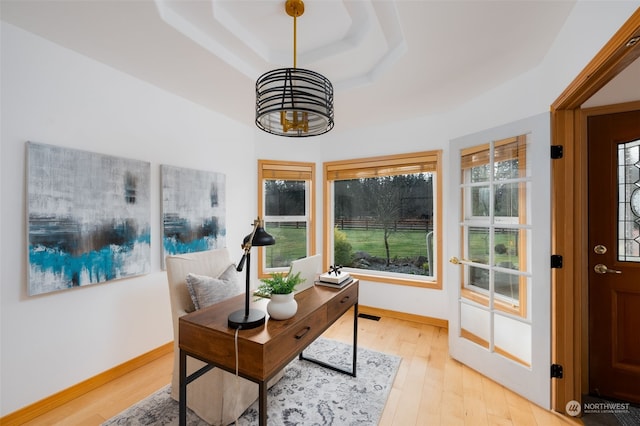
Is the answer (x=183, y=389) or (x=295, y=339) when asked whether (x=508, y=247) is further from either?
(x=183, y=389)

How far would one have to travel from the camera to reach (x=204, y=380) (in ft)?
5.52

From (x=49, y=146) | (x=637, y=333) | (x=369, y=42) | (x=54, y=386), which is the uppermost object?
(x=369, y=42)

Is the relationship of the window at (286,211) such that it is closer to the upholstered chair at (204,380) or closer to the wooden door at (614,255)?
the upholstered chair at (204,380)

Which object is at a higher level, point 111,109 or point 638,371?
point 111,109

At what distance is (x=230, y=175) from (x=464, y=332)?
2.98 metres

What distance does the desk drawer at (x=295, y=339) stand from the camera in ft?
3.93

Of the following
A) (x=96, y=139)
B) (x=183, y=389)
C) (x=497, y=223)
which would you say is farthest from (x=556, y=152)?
(x=96, y=139)

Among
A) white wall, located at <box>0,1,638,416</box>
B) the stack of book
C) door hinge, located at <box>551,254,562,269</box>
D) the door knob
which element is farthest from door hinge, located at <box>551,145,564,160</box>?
the stack of book

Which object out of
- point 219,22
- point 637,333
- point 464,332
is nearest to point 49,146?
point 219,22

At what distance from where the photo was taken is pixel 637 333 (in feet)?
6.07

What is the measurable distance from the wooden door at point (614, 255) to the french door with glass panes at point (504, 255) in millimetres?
460

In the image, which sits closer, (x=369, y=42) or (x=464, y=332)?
(x=369, y=42)

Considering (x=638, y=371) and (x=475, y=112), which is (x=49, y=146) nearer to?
(x=475, y=112)

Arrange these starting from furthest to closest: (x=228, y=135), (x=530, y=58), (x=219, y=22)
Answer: (x=228, y=135)
(x=530, y=58)
(x=219, y=22)
